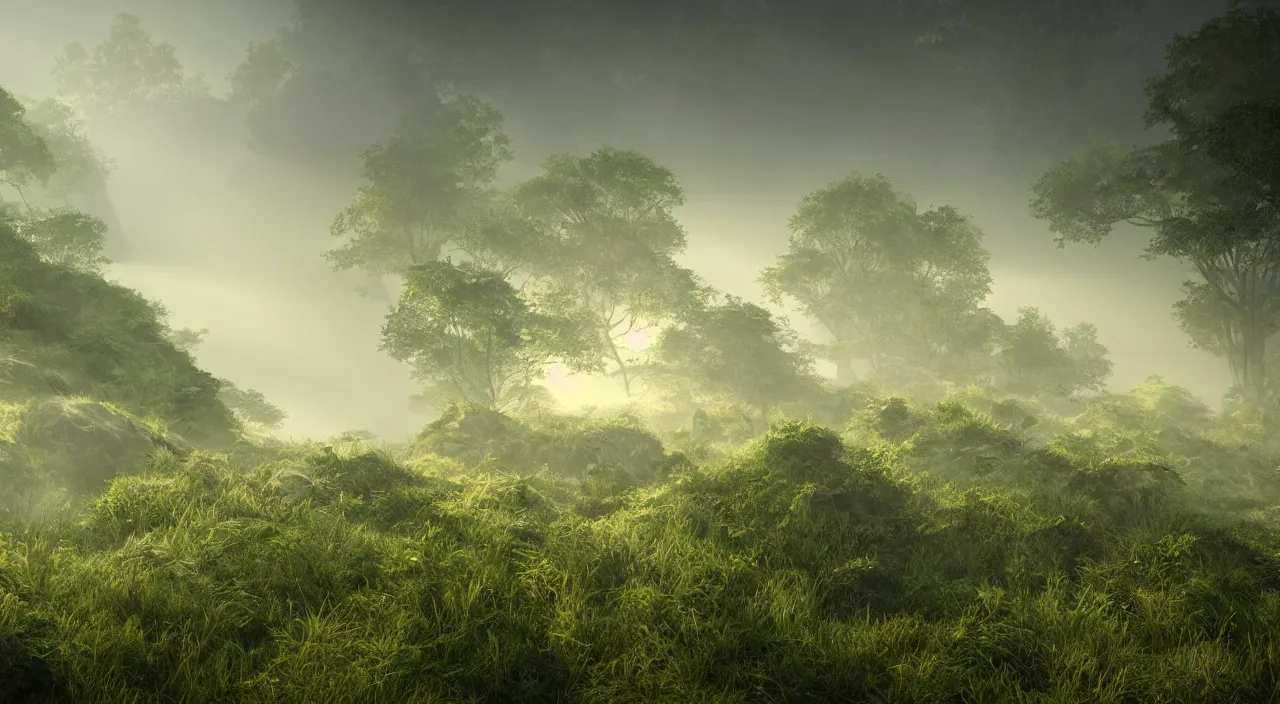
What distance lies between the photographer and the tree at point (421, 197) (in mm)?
27625

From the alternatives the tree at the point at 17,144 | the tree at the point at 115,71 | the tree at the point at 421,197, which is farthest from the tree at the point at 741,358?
the tree at the point at 115,71

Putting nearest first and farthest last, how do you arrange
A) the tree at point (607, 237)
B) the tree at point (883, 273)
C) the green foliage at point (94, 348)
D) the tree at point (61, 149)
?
the green foliage at point (94, 348), the tree at point (607, 237), the tree at point (883, 273), the tree at point (61, 149)

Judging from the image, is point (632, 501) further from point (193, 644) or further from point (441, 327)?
point (441, 327)

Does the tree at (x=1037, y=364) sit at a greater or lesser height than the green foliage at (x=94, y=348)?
greater

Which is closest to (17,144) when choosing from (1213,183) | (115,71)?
(1213,183)

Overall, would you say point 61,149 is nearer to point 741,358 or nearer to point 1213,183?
point 741,358

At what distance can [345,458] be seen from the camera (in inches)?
370

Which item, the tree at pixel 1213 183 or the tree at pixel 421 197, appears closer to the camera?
the tree at pixel 1213 183

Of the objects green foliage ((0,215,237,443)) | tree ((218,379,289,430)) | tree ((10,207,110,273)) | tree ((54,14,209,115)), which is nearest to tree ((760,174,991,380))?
tree ((218,379,289,430))

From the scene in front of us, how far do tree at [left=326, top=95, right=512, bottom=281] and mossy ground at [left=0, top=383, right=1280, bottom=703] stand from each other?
21161 millimetres

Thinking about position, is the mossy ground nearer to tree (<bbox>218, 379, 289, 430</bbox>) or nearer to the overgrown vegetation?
the overgrown vegetation

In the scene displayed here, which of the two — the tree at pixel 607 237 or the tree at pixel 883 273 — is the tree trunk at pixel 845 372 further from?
the tree at pixel 607 237

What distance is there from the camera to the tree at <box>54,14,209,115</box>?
65500 mm

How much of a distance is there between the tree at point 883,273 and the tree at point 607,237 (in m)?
10.3
